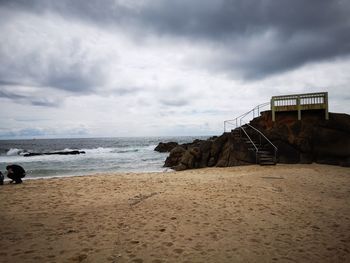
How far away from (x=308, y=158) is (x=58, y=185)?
15211 millimetres

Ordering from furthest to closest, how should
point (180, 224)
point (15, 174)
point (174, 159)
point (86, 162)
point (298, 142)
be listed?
1. point (86, 162)
2. point (174, 159)
3. point (298, 142)
4. point (15, 174)
5. point (180, 224)

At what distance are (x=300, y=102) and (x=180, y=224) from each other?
14674mm

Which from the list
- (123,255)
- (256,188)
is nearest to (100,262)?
(123,255)

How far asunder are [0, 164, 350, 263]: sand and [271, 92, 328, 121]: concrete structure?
8.41m

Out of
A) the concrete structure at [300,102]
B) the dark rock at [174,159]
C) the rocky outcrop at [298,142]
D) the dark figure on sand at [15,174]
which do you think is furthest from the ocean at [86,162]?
the concrete structure at [300,102]

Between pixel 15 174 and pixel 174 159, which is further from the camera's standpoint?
A: pixel 174 159

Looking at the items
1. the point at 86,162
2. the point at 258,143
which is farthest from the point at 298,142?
the point at 86,162

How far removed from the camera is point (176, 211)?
6387mm

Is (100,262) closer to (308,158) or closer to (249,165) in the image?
(249,165)

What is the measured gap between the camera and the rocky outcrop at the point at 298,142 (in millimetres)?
15332

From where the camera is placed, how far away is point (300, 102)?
16453mm

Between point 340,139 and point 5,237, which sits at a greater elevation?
point 340,139

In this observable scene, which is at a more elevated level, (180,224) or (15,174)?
(15,174)

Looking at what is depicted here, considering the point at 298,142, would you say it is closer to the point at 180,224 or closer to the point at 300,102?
the point at 300,102
